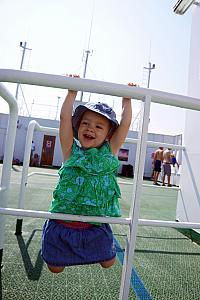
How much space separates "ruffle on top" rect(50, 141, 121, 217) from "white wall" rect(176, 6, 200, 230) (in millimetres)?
1785

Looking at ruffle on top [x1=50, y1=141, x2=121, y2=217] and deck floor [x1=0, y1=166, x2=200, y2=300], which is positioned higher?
ruffle on top [x1=50, y1=141, x2=121, y2=217]

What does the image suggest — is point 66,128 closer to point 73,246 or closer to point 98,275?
point 73,246

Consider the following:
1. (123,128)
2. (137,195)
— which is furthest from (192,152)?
(137,195)

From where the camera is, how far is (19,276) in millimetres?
1480

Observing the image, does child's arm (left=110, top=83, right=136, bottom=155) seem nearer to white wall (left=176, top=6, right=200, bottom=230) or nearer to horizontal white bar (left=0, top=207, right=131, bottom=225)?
horizontal white bar (left=0, top=207, right=131, bottom=225)

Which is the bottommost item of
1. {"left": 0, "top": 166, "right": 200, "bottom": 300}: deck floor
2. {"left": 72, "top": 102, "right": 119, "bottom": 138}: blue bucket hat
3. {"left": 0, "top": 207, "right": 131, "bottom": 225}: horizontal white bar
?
{"left": 0, "top": 166, "right": 200, "bottom": 300}: deck floor

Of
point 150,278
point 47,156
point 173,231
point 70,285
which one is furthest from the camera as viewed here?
point 47,156

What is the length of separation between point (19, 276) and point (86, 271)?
0.40 m

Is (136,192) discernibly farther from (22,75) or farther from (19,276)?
(19,276)

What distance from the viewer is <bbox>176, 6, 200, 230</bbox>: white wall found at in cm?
268

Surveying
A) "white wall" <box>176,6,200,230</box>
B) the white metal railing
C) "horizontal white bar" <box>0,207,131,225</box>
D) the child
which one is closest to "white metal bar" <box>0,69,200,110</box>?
the white metal railing

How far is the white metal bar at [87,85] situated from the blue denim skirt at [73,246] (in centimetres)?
60

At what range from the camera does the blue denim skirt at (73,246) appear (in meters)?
1.13

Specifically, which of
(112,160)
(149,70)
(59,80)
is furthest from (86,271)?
(149,70)
